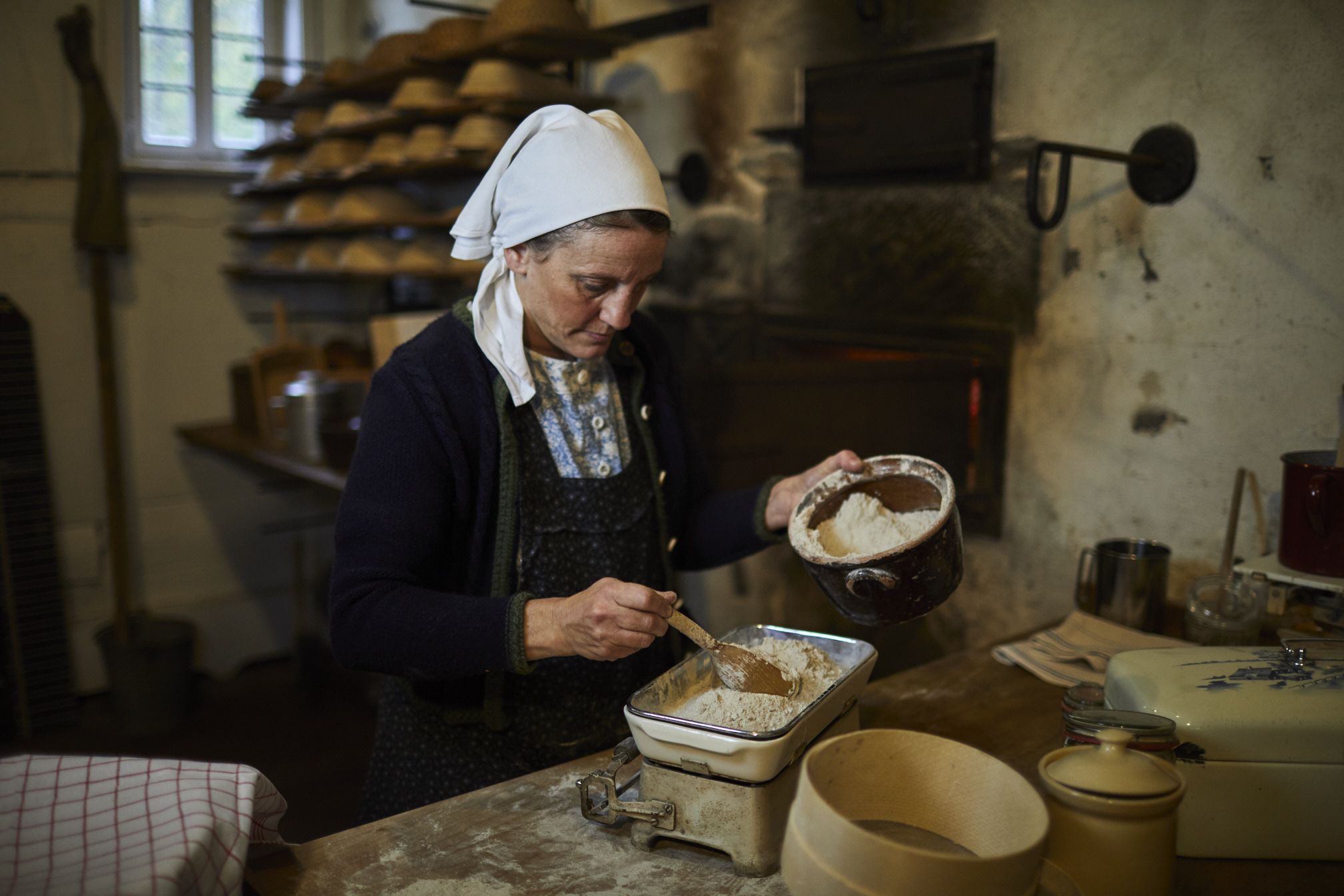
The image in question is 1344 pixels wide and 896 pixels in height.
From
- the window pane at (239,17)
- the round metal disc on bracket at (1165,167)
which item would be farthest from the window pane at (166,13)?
the round metal disc on bracket at (1165,167)

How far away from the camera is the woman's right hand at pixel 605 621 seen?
121 cm

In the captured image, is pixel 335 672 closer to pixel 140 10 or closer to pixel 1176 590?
pixel 140 10

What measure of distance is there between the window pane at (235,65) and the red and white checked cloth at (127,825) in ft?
13.3

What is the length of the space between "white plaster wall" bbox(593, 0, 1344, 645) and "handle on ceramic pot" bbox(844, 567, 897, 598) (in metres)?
1.03

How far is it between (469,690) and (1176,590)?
4.68ft

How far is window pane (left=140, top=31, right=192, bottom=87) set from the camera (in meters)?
4.15

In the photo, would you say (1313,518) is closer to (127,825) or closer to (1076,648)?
(1076,648)

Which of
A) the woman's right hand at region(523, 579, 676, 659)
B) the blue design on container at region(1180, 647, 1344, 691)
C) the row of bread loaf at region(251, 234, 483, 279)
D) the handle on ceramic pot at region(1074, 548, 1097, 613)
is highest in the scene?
the row of bread loaf at region(251, 234, 483, 279)

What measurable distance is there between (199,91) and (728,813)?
14.2 ft

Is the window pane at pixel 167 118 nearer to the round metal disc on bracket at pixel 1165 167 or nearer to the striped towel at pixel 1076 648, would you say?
the round metal disc on bracket at pixel 1165 167

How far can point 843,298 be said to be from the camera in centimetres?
263

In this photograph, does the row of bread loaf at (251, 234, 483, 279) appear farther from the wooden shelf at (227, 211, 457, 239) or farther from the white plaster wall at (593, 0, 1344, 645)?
the white plaster wall at (593, 0, 1344, 645)

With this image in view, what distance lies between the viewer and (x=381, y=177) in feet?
11.6

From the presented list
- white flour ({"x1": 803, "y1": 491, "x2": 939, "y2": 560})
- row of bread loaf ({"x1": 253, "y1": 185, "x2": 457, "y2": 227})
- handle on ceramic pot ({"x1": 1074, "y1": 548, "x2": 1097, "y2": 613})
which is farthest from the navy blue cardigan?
row of bread loaf ({"x1": 253, "y1": 185, "x2": 457, "y2": 227})
